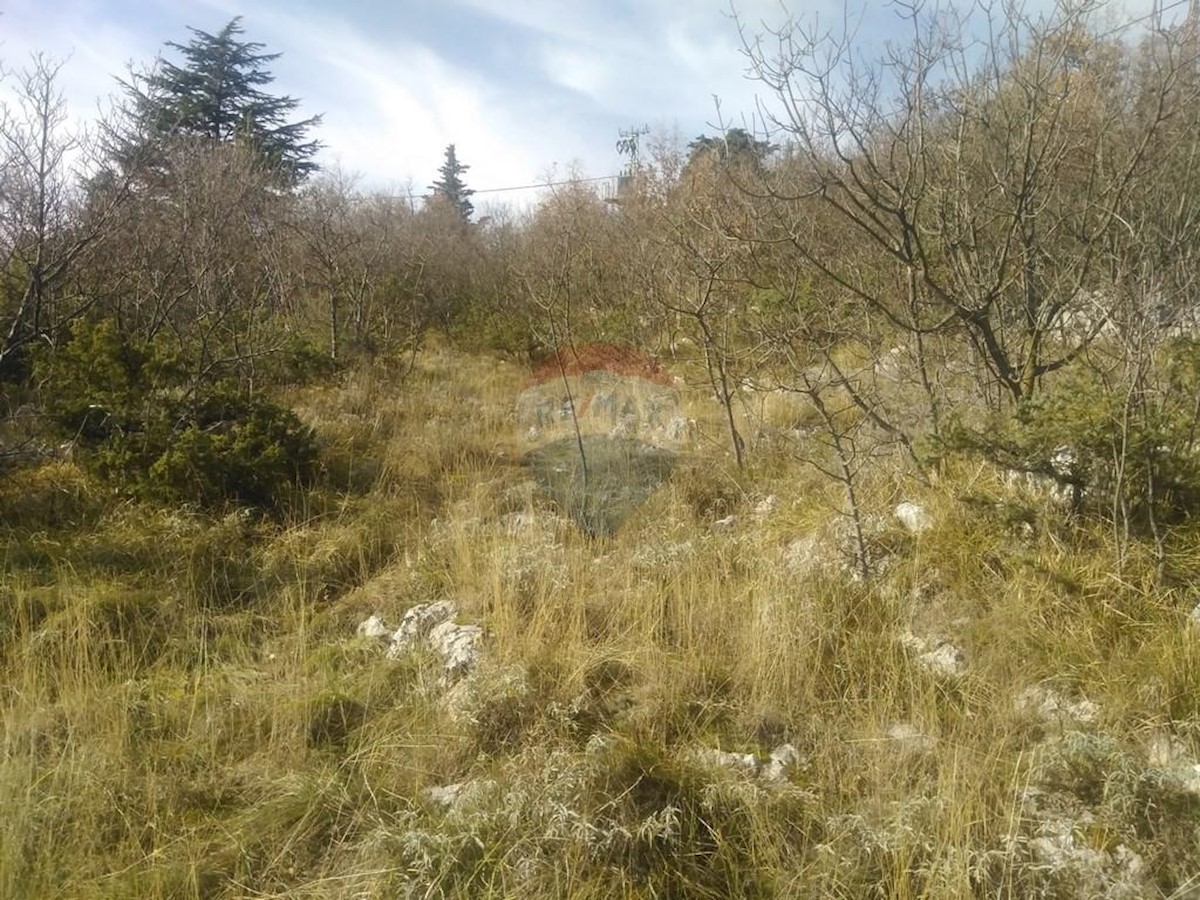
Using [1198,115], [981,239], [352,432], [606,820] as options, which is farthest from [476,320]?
[606,820]

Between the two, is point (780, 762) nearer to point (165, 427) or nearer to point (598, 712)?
point (598, 712)

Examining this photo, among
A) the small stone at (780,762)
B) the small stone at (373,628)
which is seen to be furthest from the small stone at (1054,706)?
the small stone at (373,628)

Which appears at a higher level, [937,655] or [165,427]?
[165,427]

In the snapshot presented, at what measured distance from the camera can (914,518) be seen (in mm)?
3344

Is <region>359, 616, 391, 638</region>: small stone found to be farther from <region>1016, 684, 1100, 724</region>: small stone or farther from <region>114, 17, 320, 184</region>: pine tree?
<region>114, 17, 320, 184</region>: pine tree

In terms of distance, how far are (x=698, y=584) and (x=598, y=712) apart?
0.86 metres

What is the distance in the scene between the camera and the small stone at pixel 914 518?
329 cm

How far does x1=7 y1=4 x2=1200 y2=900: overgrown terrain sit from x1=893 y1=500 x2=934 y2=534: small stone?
8 centimetres

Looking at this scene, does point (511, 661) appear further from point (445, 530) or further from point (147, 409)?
point (147, 409)

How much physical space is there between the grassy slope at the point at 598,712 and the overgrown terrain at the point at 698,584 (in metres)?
0.01

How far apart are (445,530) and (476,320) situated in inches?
279

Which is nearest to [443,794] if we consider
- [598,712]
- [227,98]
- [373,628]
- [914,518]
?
[598,712]

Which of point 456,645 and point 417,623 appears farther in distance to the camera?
point 417,623

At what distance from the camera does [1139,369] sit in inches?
104
